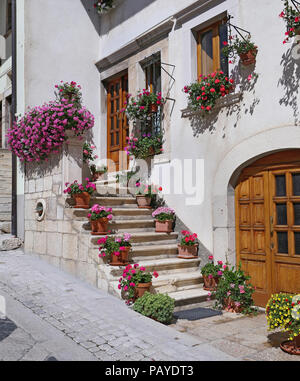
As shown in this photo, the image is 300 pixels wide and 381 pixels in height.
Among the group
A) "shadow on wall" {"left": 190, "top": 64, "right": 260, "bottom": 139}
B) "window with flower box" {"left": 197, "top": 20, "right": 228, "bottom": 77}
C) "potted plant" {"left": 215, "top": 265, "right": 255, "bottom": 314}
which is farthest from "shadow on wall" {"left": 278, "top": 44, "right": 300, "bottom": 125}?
"potted plant" {"left": 215, "top": 265, "right": 255, "bottom": 314}

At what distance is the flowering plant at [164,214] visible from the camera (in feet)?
23.4

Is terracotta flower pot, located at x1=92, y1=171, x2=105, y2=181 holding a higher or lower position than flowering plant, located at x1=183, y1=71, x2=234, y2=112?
lower

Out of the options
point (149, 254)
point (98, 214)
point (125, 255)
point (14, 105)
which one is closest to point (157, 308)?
point (125, 255)

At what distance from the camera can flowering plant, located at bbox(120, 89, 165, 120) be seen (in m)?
7.84

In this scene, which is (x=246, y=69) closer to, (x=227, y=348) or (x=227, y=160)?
(x=227, y=160)

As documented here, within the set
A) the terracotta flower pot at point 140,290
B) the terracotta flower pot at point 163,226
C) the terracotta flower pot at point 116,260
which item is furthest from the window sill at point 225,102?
the terracotta flower pot at point 140,290

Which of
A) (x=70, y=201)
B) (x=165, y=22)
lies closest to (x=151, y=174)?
(x=70, y=201)

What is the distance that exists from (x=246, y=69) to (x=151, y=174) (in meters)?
2.80

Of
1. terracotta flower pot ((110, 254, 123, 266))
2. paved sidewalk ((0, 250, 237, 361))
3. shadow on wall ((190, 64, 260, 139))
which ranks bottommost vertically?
paved sidewalk ((0, 250, 237, 361))

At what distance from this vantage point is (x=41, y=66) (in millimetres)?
8961

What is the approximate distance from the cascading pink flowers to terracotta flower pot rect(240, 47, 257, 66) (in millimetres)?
2983

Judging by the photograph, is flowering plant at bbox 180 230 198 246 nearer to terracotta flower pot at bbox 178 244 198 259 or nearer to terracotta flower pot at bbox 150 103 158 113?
terracotta flower pot at bbox 178 244 198 259

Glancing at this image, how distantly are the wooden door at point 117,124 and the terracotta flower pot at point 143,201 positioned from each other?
4.74 ft

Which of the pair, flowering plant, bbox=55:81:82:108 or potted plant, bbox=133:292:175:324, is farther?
flowering plant, bbox=55:81:82:108
